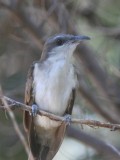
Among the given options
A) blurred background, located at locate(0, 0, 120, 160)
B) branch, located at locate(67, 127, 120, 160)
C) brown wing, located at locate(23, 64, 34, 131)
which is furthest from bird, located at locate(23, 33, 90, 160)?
branch, located at locate(67, 127, 120, 160)

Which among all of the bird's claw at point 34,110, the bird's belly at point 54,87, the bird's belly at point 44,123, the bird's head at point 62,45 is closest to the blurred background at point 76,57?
the bird's belly at point 44,123

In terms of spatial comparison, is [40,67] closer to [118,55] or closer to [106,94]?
[106,94]

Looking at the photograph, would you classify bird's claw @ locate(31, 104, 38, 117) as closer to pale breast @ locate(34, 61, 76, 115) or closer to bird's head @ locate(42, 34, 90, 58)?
pale breast @ locate(34, 61, 76, 115)

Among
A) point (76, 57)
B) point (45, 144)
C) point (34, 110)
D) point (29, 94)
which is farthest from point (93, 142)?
point (34, 110)

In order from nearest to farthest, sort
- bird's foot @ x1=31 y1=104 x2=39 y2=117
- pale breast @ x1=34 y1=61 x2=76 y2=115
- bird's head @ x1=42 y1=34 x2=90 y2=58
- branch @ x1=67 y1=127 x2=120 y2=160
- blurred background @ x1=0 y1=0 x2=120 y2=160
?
1. bird's foot @ x1=31 y1=104 x2=39 y2=117
2. pale breast @ x1=34 y1=61 x2=76 y2=115
3. bird's head @ x1=42 y1=34 x2=90 y2=58
4. branch @ x1=67 y1=127 x2=120 y2=160
5. blurred background @ x1=0 y1=0 x2=120 y2=160

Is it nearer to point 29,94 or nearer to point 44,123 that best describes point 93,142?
point 44,123
